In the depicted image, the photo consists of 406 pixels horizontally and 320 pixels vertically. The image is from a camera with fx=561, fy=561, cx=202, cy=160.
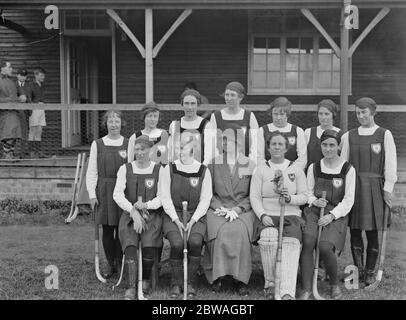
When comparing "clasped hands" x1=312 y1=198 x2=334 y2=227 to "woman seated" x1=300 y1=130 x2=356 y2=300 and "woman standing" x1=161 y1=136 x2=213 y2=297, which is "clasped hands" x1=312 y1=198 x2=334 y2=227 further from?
"woman standing" x1=161 y1=136 x2=213 y2=297

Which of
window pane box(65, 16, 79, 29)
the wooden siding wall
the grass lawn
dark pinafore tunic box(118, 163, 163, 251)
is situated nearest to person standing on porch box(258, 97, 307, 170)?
dark pinafore tunic box(118, 163, 163, 251)

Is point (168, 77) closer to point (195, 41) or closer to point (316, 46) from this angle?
point (195, 41)

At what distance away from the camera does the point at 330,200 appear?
17.2 ft

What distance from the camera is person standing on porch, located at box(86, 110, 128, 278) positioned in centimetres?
557

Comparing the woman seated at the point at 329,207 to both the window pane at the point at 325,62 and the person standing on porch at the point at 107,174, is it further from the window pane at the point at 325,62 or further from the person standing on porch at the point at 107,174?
the window pane at the point at 325,62

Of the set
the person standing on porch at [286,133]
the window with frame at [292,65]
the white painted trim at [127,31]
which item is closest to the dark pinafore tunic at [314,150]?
the person standing on porch at [286,133]

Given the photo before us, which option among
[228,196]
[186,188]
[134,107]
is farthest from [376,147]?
[134,107]

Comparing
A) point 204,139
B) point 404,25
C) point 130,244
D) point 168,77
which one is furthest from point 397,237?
point 168,77

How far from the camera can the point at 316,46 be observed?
11.6 m

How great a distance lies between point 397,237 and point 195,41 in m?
6.03

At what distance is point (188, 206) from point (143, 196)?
44 cm

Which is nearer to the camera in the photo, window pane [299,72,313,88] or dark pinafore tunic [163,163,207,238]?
dark pinafore tunic [163,163,207,238]

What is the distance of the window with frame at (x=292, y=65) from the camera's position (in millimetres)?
11617

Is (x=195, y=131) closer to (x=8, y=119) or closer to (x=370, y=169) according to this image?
(x=370, y=169)
